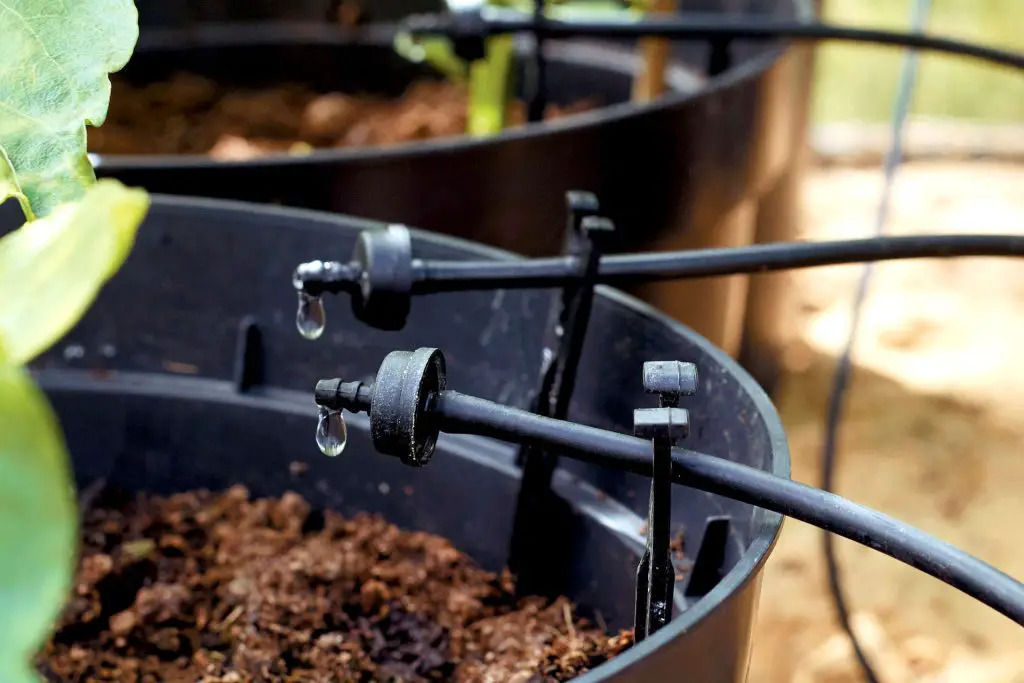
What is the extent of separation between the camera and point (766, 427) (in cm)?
57

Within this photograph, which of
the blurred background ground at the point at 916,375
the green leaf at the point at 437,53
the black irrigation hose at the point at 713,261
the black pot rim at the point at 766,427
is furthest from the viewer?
the green leaf at the point at 437,53

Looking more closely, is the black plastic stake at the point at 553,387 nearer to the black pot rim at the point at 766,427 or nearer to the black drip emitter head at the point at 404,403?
the black pot rim at the point at 766,427

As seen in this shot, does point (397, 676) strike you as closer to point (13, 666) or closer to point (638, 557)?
point (638, 557)

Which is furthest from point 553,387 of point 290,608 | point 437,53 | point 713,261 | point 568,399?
point 437,53

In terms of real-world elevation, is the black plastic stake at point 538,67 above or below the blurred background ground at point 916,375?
above

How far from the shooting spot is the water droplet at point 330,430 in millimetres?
540

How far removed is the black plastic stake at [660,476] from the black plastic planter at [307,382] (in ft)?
0.37

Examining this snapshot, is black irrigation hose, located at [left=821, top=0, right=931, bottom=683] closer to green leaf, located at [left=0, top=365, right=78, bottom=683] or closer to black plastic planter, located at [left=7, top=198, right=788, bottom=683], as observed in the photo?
black plastic planter, located at [left=7, top=198, right=788, bottom=683]

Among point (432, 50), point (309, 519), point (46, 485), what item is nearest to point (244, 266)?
point (309, 519)

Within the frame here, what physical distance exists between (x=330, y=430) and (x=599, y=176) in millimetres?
596

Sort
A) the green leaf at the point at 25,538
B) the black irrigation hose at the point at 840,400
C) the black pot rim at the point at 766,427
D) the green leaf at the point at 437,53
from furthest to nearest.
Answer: the green leaf at the point at 437,53
the black irrigation hose at the point at 840,400
the black pot rim at the point at 766,427
the green leaf at the point at 25,538

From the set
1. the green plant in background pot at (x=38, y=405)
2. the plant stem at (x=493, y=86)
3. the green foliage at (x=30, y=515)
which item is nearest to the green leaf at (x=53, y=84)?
the green plant in background pot at (x=38, y=405)

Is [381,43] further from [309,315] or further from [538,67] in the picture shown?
[309,315]

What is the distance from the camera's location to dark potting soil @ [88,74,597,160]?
172 cm
